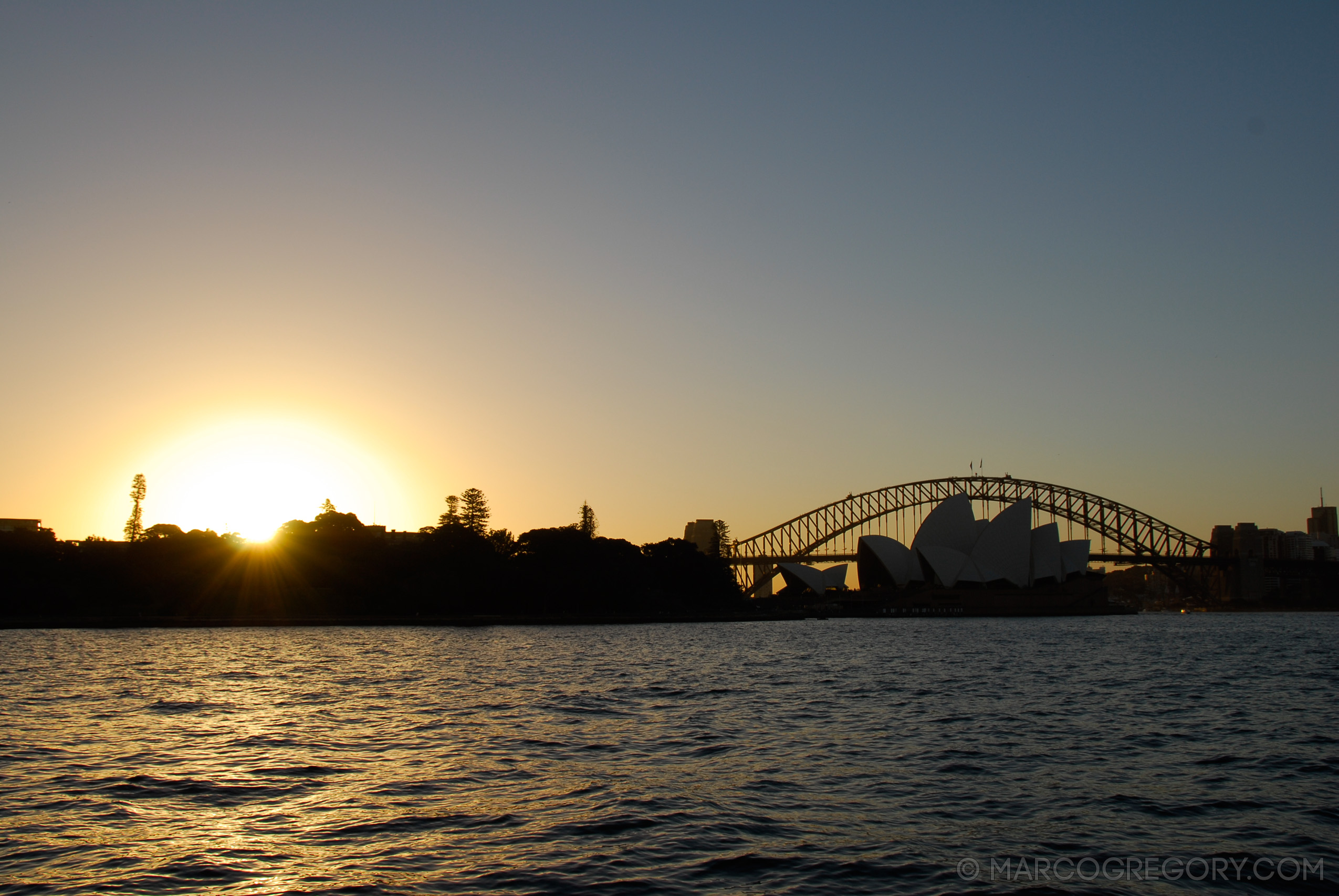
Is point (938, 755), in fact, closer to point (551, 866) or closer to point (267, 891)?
point (551, 866)

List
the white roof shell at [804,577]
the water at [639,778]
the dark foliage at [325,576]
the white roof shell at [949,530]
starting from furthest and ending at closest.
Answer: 1. the white roof shell at [804,577]
2. the white roof shell at [949,530]
3. the dark foliage at [325,576]
4. the water at [639,778]

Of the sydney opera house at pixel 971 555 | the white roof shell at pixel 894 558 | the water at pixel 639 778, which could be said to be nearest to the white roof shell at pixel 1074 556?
the sydney opera house at pixel 971 555

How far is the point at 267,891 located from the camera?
11.6 metres

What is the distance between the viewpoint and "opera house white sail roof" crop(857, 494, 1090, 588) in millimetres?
145000

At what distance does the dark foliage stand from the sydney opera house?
43.3 m

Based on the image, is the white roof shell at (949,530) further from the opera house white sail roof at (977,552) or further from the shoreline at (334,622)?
the shoreline at (334,622)

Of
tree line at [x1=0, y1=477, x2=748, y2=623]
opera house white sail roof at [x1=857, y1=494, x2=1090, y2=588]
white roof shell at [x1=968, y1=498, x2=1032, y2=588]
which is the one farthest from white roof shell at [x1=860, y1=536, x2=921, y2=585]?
tree line at [x1=0, y1=477, x2=748, y2=623]

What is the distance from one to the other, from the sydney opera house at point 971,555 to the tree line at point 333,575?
4192cm

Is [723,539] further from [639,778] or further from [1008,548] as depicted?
[639,778]

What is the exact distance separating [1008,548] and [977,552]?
421 cm

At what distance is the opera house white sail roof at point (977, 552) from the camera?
145 m

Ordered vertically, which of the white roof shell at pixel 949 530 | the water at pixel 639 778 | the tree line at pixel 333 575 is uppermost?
the white roof shell at pixel 949 530

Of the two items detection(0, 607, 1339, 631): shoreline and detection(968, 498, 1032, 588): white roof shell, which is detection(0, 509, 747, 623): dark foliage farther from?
detection(968, 498, 1032, 588): white roof shell

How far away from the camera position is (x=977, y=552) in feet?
478
